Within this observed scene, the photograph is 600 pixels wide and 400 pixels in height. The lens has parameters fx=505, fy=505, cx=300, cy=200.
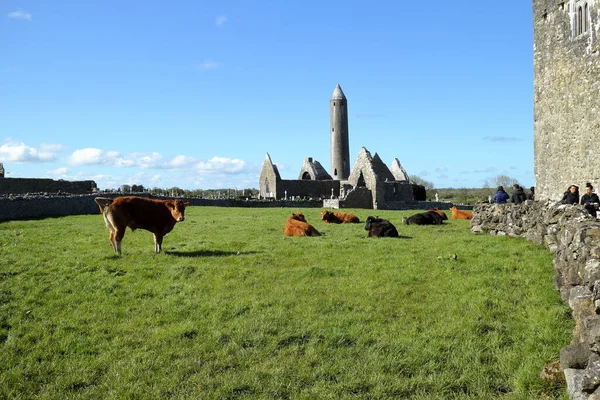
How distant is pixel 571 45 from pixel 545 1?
A: 323 cm

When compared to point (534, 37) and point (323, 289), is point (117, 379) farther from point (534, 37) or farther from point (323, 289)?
point (534, 37)

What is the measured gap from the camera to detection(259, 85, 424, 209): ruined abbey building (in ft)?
152

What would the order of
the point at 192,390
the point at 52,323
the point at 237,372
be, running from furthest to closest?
the point at 52,323 → the point at 237,372 → the point at 192,390

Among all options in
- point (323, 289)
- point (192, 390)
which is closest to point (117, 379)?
point (192, 390)

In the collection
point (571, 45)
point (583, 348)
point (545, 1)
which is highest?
point (545, 1)

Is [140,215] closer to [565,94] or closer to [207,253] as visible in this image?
[207,253]

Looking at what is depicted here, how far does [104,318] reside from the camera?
8.37m

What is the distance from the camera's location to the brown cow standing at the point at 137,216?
516 inches

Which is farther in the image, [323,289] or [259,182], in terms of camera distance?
[259,182]

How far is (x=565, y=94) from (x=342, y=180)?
3950 cm

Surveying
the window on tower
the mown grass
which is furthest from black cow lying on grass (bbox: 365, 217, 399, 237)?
the window on tower

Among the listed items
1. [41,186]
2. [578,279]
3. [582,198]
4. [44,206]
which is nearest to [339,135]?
[41,186]

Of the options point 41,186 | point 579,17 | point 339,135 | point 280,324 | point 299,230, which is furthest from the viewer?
point 339,135

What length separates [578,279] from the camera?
7.49 m
